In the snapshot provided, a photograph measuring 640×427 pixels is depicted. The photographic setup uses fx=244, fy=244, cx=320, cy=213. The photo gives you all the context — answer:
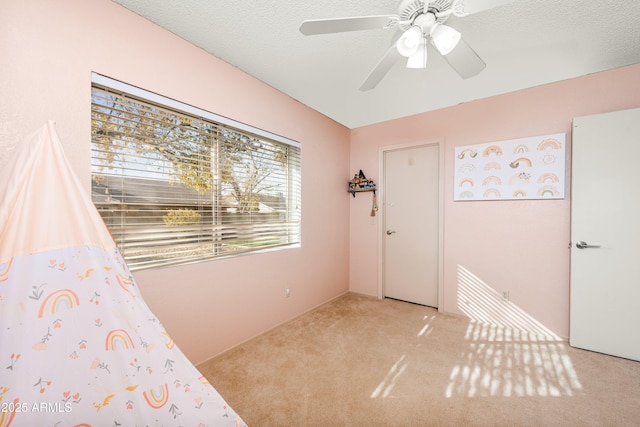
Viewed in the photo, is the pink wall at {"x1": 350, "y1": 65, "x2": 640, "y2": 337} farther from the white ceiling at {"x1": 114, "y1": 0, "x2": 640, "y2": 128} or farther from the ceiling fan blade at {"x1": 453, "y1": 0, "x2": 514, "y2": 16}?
the ceiling fan blade at {"x1": 453, "y1": 0, "x2": 514, "y2": 16}

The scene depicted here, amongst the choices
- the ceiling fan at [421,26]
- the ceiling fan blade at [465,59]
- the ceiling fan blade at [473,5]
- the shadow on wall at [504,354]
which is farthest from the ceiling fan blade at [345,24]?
the shadow on wall at [504,354]

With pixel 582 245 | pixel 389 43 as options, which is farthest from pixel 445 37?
pixel 582 245

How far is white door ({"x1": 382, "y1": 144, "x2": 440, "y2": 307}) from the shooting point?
3.06 m

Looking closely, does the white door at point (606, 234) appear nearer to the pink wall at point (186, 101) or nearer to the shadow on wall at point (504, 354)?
the shadow on wall at point (504, 354)

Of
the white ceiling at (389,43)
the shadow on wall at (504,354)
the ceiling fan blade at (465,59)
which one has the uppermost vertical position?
the white ceiling at (389,43)

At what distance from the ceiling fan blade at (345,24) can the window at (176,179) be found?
1148 mm

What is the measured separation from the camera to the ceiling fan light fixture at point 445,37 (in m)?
1.23

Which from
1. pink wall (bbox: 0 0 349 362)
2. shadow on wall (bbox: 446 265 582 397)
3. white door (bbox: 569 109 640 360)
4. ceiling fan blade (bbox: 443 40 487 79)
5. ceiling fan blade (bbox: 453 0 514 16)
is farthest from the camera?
white door (bbox: 569 109 640 360)

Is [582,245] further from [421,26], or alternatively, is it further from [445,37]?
[421,26]

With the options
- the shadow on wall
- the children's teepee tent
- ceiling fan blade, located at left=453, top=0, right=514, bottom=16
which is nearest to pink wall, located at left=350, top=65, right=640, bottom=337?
the shadow on wall

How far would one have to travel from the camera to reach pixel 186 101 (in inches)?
71.2

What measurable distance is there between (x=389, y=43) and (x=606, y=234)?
238 centimetres

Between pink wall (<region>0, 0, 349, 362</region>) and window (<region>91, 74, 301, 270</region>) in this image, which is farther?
window (<region>91, 74, 301, 270</region>)

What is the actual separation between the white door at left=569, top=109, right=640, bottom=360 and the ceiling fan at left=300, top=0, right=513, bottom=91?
1.57 meters
